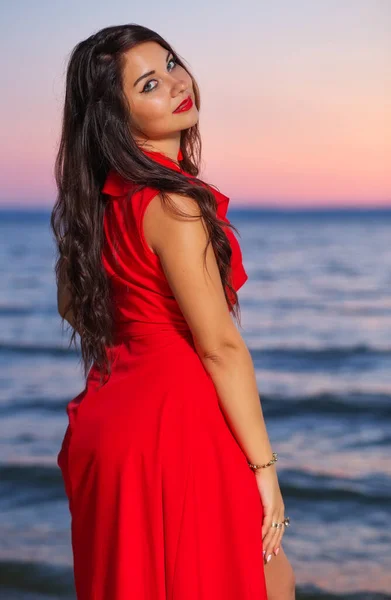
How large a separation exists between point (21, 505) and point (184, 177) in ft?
11.1

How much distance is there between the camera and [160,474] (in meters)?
1.89

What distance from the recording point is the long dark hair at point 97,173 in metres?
1.95

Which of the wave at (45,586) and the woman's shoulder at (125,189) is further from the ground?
the woman's shoulder at (125,189)

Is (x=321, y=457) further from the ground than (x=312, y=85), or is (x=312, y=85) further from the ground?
(x=312, y=85)

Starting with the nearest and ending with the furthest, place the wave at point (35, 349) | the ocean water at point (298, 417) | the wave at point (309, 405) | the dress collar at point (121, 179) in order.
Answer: the dress collar at point (121, 179), the ocean water at point (298, 417), the wave at point (309, 405), the wave at point (35, 349)

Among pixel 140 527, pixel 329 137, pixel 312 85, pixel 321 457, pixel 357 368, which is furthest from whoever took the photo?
pixel 329 137

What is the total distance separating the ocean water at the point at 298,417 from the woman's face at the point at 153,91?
236 cm

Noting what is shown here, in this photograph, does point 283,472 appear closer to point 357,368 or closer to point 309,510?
point 309,510

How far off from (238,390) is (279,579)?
52 centimetres

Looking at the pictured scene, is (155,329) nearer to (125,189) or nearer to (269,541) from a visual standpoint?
(125,189)

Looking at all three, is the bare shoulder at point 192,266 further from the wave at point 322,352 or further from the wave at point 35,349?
the wave at point 35,349

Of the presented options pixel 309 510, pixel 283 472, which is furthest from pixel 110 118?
pixel 283 472

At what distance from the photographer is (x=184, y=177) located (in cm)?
193

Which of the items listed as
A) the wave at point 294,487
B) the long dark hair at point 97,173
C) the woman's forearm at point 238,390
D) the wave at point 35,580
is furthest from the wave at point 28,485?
the woman's forearm at point 238,390
